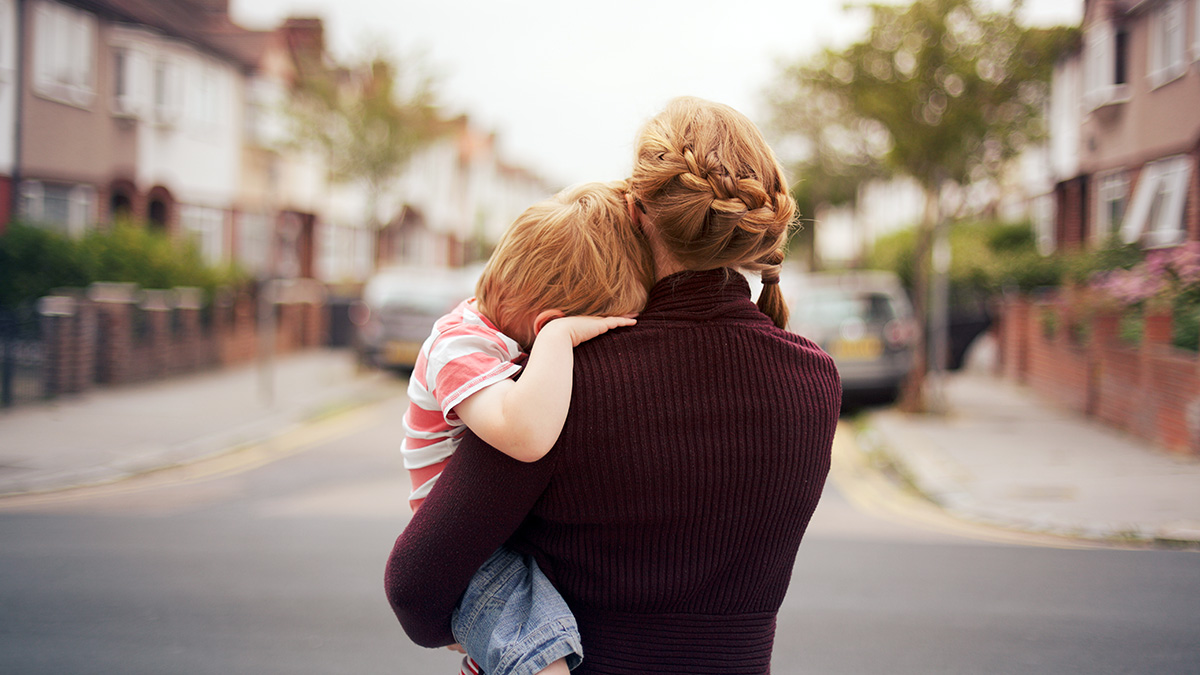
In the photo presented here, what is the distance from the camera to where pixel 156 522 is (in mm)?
6496

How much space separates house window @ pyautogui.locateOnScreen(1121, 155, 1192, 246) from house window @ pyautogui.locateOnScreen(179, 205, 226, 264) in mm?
18141

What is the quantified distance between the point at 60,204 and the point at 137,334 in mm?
5659

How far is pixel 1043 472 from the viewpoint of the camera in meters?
8.23

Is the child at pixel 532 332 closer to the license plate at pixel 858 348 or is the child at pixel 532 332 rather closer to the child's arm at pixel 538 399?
the child's arm at pixel 538 399

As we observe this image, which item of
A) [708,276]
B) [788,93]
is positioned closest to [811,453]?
[708,276]

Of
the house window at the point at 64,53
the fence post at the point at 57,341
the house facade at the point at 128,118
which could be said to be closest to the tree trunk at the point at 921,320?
the fence post at the point at 57,341

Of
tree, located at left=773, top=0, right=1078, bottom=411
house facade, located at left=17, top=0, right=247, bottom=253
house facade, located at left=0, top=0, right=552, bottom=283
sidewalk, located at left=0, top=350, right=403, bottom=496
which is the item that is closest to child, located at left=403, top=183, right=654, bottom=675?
sidewalk, located at left=0, top=350, right=403, bottom=496

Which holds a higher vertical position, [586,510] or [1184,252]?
[1184,252]

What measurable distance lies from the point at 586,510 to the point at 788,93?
29.7 metres

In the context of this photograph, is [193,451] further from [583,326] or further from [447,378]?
[583,326]

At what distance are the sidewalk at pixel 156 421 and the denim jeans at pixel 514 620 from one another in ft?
23.9

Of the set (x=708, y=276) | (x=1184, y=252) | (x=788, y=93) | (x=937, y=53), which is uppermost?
(x=788, y=93)

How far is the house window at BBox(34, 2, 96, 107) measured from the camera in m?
16.3

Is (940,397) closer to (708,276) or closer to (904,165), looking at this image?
(904,165)
